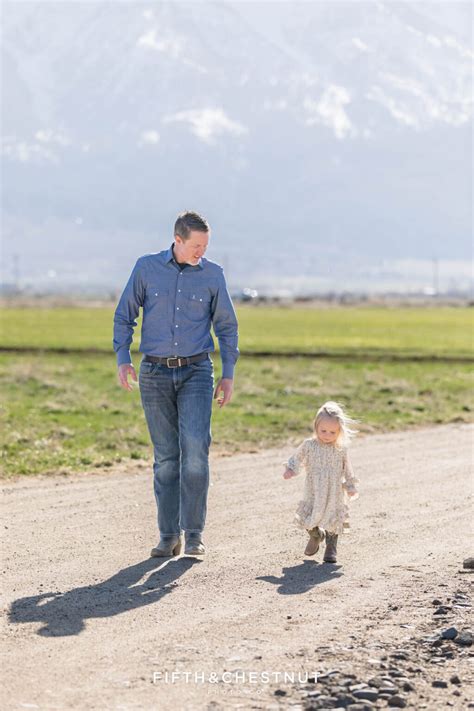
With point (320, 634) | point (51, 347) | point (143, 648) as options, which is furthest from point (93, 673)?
point (51, 347)

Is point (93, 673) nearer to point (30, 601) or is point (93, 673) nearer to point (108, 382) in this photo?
point (30, 601)

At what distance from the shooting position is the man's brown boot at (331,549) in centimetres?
873

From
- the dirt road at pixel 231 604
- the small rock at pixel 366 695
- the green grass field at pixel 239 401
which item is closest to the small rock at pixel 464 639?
the dirt road at pixel 231 604

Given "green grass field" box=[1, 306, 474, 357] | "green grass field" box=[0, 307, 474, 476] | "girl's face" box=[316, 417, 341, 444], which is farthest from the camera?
"green grass field" box=[1, 306, 474, 357]

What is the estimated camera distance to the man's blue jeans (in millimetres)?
8664

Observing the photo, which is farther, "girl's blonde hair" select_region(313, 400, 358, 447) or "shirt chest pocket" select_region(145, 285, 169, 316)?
"girl's blonde hair" select_region(313, 400, 358, 447)

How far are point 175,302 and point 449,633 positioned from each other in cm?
301

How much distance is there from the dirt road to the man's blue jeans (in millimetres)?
367

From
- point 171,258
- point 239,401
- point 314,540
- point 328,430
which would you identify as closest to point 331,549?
point 314,540

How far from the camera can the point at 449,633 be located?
6840 mm

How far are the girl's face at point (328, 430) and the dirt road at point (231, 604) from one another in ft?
2.82

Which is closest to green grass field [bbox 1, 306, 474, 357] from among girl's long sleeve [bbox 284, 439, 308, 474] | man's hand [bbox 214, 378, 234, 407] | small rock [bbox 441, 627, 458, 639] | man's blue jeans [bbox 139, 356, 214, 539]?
girl's long sleeve [bbox 284, 439, 308, 474]

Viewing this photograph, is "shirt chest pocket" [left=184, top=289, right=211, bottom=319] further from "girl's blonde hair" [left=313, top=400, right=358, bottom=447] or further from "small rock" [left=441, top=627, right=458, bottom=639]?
"small rock" [left=441, top=627, right=458, bottom=639]

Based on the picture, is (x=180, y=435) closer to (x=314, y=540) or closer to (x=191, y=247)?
(x=314, y=540)
